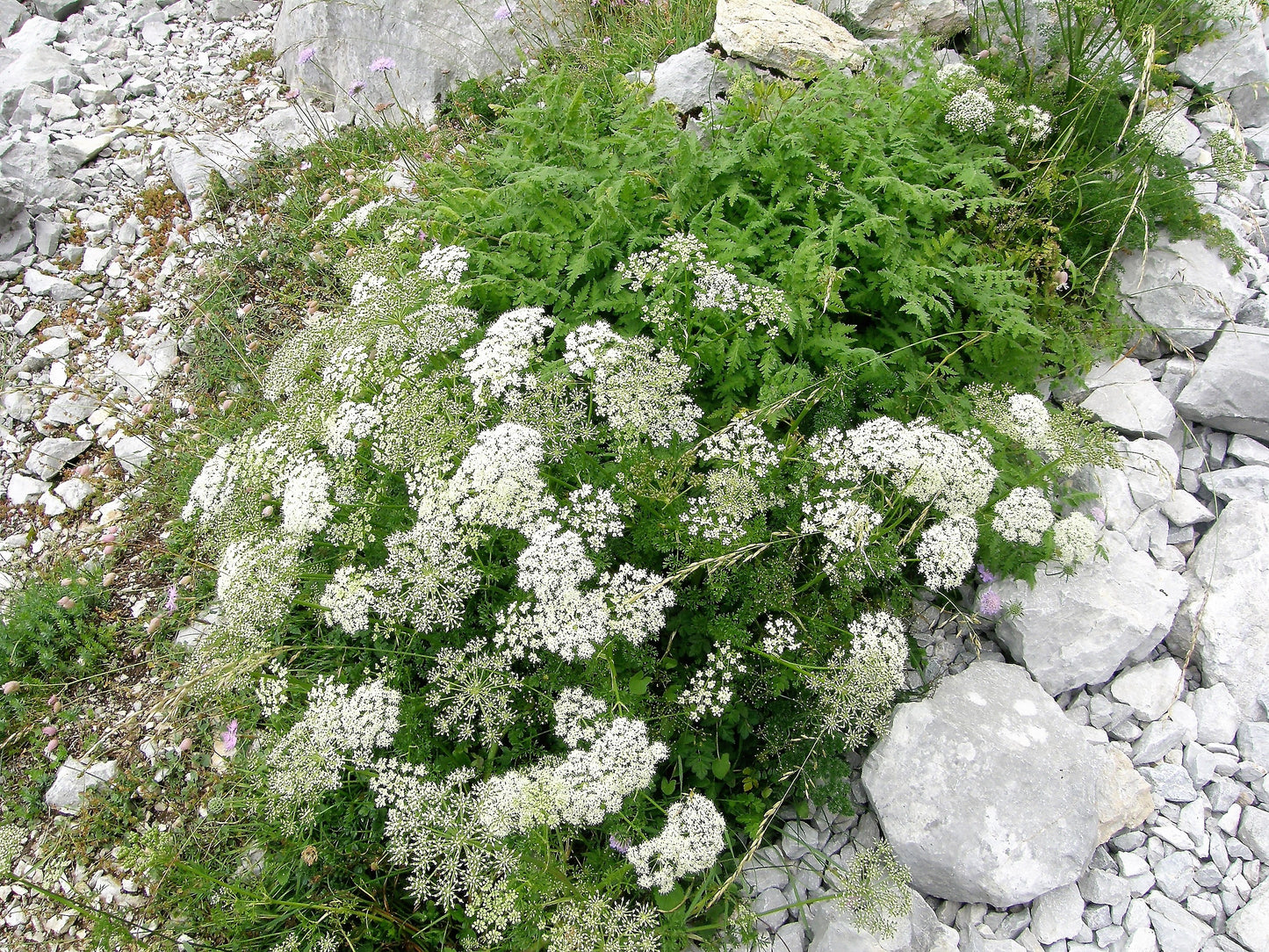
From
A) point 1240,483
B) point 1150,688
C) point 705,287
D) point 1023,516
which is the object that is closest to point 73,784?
point 705,287

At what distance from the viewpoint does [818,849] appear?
3.98 m

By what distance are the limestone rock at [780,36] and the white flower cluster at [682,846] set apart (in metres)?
5.64

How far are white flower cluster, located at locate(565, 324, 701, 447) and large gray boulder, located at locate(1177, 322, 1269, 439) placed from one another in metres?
3.56

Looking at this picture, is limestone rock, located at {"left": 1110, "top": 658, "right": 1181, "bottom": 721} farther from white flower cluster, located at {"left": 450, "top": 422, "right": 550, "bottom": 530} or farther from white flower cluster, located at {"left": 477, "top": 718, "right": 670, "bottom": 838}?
white flower cluster, located at {"left": 450, "top": 422, "right": 550, "bottom": 530}

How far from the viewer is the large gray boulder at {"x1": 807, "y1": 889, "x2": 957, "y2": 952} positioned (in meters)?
3.52

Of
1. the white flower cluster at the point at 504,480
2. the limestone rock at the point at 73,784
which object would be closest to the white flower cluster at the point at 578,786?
the white flower cluster at the point at 504,480

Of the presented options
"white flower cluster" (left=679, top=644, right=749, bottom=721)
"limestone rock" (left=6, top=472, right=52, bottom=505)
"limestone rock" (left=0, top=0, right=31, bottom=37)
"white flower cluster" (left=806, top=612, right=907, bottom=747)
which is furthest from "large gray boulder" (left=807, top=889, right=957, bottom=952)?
"limestone rock" (left=0, top=0, right=31, bottom=37)

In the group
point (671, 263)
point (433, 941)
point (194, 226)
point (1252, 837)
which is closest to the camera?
point (1252, 837)

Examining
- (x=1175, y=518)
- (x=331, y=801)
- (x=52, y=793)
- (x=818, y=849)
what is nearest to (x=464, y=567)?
(x=331, y=801)

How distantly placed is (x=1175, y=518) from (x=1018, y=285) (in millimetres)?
1791

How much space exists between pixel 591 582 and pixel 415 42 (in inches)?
313

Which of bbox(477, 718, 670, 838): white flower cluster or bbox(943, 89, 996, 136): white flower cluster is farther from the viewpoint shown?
bbox(943, 89, 996, 136): white flower cluster

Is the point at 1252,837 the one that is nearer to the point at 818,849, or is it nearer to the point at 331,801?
the point at 818,849

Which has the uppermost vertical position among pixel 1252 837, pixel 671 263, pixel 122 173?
pixel 122 173
